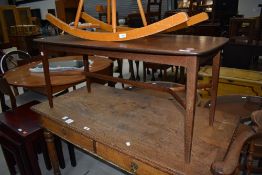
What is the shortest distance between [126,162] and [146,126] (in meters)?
0.22

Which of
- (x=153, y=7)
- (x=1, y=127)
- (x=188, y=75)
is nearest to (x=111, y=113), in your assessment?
(x=188, y=75)

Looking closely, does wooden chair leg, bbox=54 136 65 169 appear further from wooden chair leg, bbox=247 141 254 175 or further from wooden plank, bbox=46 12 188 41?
wooden chair leg, bbox=247 141 254 175

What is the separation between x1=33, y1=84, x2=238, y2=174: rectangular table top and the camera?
92 cm

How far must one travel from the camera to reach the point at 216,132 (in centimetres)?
107

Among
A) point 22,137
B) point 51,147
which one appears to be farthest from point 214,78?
point 22,137

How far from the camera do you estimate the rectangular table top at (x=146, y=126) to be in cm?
92

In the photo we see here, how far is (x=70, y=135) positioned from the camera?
4.18 ft

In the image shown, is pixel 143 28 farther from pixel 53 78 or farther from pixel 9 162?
pixel 9 162

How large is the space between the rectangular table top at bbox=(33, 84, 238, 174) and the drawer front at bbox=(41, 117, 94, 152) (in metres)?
0.05

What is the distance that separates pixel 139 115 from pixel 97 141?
303 mm

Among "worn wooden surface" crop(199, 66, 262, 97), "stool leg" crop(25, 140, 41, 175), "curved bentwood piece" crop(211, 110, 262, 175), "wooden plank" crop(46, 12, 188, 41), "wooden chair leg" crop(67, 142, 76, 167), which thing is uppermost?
"wooden plank" crop(46, 12, 188, 41)

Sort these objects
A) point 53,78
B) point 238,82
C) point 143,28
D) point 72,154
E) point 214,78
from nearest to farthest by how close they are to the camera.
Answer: point 143,28, point 214,78, point 72,154, point 53,78, point 238,82

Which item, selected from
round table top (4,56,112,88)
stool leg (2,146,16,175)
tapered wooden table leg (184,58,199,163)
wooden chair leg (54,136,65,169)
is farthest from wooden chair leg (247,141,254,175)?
stool leg (2,146,16,175)

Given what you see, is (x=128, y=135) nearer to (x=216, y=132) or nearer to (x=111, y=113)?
(x=111, y=113)
